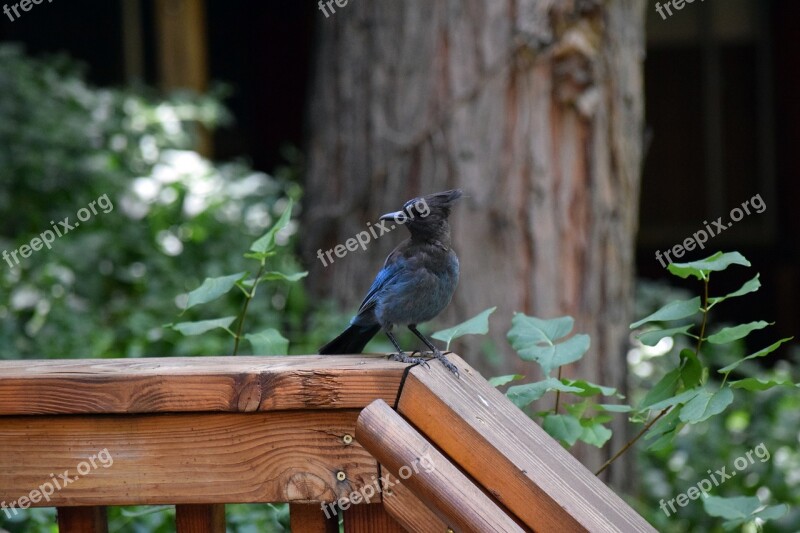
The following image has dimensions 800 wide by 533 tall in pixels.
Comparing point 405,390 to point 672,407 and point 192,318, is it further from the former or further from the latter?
point 192,318

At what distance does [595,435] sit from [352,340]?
675mm

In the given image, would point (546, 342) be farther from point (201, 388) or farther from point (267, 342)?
point (201, 388)

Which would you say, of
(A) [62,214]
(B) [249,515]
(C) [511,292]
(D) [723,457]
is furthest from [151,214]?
(D) [723,457]

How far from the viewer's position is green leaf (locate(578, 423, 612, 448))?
179 cm

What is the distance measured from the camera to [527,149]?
3742mm

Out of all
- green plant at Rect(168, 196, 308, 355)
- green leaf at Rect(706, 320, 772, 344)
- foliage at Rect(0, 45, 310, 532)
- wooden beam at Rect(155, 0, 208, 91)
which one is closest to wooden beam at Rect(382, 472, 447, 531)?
green plant at Rect(168, 196, 308, 355)

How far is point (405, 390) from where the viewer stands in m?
1.43

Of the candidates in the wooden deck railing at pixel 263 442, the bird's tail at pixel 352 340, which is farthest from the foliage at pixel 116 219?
the wooden deck railing at pixel 263 442

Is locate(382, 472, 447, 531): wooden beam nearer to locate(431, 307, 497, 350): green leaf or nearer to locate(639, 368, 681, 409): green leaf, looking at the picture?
locate(431, 307, 497, 350): green leaf

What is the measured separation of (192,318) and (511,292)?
1326mm

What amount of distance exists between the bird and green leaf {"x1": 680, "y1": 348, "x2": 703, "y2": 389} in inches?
23.5

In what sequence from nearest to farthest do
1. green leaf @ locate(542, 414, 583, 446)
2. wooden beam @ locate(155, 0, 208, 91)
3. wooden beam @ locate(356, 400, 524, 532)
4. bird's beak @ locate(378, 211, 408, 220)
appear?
wooden beam @ locate(356, 400, 524, 532), green leaf @ locate(542, 414, 583, 446), bird's beak @ locate(378, 211, 408, 220), wooden beam @ locate(155, 0, 208, 91)

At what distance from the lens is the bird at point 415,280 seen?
2176 millimetres

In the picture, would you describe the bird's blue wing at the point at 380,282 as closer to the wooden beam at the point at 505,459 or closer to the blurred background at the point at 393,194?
the blurred background at the point at 393,194
